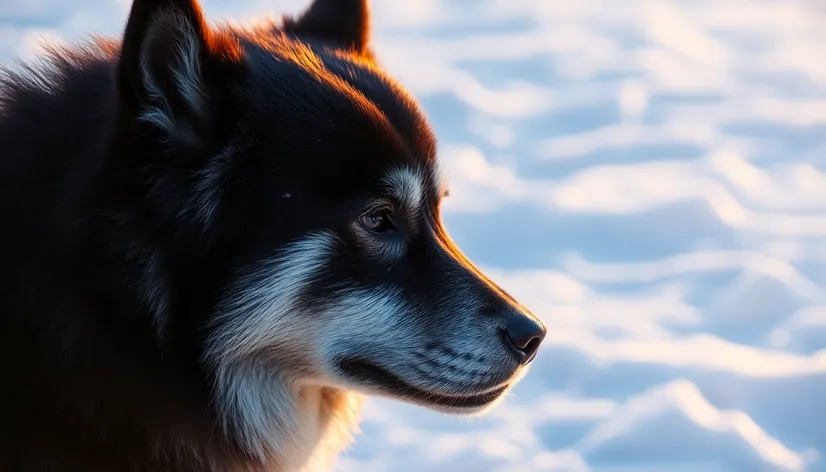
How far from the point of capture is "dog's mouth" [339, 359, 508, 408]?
2611 mm

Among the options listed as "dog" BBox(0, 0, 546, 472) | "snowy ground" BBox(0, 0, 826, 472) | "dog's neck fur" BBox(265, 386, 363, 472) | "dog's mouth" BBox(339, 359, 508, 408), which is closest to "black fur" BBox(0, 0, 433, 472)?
"dog" BBox(0, 0, 546, 472)

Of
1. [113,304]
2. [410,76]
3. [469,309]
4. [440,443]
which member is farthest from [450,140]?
[113,304]

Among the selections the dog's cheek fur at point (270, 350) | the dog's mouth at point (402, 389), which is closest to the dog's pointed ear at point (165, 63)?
the dog's cheek fur at point (270, 350)

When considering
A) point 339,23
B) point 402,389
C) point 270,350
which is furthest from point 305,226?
point 339,23

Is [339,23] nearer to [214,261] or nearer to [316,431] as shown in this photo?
[214,261]

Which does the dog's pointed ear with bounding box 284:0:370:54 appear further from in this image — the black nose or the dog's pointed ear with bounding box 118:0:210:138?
the black nose

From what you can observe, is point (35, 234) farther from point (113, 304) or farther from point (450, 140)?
point (450, 140)

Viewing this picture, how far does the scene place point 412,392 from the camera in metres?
2.67

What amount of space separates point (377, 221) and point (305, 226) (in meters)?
0.20

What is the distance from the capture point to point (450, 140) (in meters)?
5.78

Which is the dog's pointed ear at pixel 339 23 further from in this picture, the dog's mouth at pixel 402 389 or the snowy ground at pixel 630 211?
the snowy ground at pixel 630 211

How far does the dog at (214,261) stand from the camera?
7.75 feet

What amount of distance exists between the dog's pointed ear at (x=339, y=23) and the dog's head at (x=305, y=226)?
15.5 inches

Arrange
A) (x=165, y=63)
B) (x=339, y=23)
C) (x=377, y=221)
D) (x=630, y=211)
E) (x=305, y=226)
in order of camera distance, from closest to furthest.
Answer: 1. (x=165, y=63)
2. (x=305, y=226)
3. (x=377, y=221)
4. (x=339, y=23)
5. (x=630, y=211)
